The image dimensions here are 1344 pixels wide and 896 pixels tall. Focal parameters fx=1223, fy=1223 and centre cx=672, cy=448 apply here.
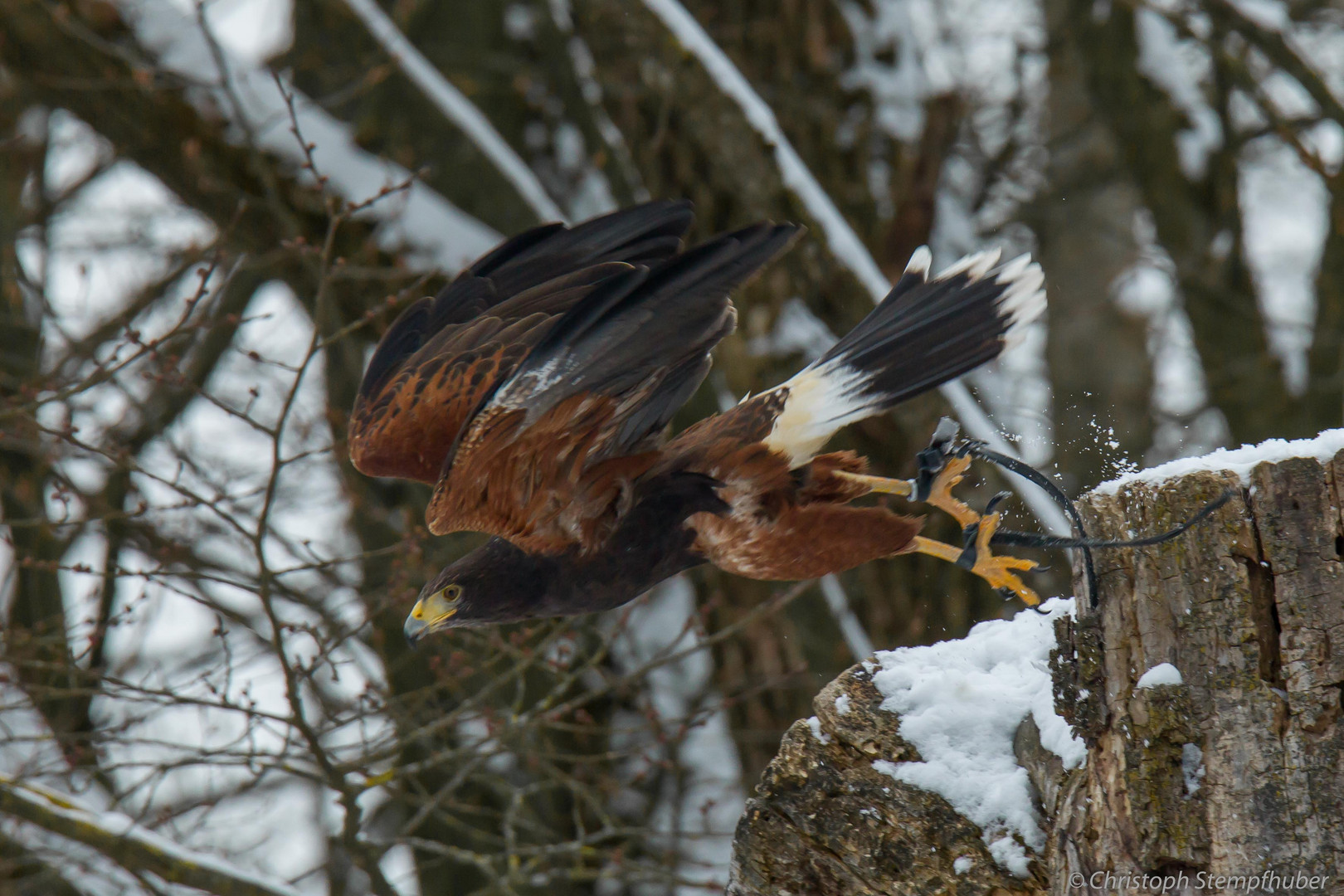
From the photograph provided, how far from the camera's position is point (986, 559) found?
9.49 ft

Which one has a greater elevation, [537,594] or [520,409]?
[520,409]

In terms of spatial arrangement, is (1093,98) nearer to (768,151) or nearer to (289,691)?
(768,151)

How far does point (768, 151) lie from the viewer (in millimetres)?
5215

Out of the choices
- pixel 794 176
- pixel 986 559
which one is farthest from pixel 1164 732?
pixel 794 176

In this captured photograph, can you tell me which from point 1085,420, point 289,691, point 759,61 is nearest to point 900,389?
point 1085,420

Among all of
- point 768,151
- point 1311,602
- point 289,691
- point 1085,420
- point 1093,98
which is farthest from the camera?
point 1093,98

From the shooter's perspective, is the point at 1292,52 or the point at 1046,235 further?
the point at 1046,235

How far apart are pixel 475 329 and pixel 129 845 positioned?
92.2 inches

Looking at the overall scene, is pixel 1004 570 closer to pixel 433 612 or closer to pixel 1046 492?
pixel 1046 492

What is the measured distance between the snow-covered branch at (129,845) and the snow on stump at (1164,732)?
2.49 m

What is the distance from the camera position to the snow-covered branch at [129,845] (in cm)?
419

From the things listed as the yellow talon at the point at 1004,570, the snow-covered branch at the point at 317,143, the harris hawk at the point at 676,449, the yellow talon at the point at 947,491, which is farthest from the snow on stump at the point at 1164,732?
the snow-covered branch at the point at 317,143

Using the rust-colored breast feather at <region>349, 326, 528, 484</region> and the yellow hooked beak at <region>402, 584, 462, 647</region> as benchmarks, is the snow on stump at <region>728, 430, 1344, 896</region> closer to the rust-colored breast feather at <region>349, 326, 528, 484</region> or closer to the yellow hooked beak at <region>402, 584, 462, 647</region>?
the yellow hooked beak at <region>402, 584, 462, 647</region>

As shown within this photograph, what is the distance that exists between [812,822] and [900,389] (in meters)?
1.02
